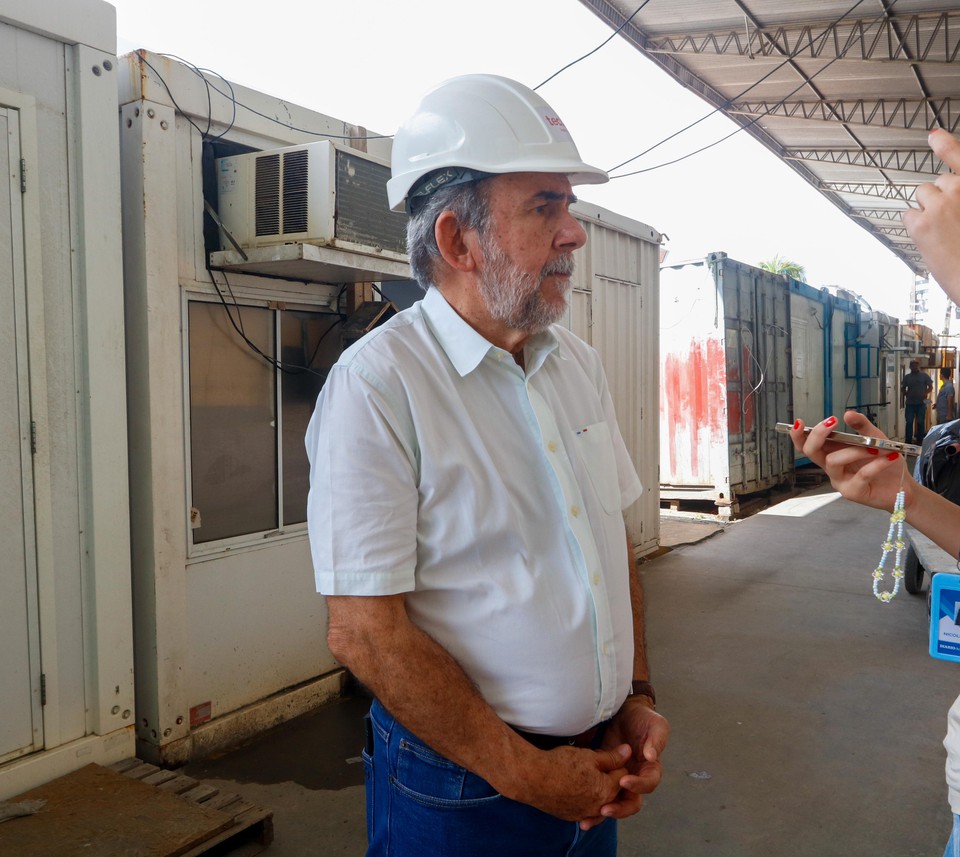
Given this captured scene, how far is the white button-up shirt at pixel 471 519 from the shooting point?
4.04 ft

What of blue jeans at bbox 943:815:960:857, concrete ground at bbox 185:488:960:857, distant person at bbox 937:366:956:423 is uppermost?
distant person at bbox 937:366:956:423

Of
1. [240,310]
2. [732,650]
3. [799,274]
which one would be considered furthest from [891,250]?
[240,310]

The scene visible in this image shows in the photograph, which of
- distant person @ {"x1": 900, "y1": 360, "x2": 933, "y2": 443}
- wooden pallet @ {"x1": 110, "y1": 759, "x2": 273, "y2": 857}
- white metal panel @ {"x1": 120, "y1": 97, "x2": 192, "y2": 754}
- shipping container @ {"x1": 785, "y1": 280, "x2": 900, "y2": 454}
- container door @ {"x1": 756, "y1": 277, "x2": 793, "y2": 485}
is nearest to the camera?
wooden pallet @ {"x1": 110, "y1": 759, "x2": 273, "y2": 857}

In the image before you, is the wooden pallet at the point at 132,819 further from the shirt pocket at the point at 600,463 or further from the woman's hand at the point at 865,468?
the woman's hand at the point at 865,468

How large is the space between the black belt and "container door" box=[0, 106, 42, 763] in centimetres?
228

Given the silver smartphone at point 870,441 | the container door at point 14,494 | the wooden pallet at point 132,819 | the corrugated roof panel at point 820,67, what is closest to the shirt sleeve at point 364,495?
the silver smartphone at point 870,441

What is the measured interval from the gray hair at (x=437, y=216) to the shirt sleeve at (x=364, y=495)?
0.36m

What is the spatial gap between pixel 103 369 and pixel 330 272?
117 centimetres

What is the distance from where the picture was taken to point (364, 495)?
1.22 meters

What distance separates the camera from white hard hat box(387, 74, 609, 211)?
143 centimetres

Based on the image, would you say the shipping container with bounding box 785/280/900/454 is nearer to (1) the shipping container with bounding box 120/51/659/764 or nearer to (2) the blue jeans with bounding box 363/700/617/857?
(1) the shipping container with bounding box 120/51/659/764

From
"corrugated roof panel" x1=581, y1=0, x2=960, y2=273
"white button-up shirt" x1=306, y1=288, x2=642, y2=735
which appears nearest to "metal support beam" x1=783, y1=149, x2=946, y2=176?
"corrugated roof panel" x1=581, y1=0, x2=960, y2=273

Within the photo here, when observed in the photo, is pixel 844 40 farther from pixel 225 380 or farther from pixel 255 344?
pixel 225 380

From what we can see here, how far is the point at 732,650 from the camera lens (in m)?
4.96
